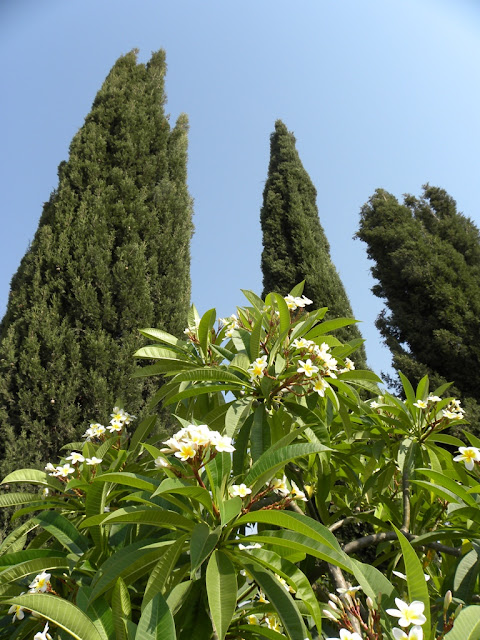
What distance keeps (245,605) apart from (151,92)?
6514 mm

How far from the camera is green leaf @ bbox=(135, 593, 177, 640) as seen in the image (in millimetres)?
965

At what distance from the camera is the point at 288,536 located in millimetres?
1156

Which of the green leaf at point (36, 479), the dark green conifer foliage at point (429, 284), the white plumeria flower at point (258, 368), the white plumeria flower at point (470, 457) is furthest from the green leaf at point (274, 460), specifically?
the dark green conifer foliage at point (429, 284)

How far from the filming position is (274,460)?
124 cm

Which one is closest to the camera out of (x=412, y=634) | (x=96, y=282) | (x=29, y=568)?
(x=412, y=634)

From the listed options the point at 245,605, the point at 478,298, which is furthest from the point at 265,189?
the point at 245,605

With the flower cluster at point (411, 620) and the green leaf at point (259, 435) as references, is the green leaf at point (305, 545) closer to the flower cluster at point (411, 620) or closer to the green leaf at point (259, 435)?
the flower cluster at point (411, 620)

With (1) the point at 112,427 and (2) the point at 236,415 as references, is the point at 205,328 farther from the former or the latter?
(1) the point at 112,427

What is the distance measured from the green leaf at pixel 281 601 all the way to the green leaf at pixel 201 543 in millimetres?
154

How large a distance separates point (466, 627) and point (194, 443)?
0.75 meters

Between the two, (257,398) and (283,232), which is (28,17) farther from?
(283,232)

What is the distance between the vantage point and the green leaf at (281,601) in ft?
3.40

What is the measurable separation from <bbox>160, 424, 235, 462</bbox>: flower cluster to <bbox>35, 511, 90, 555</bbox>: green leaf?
541mm

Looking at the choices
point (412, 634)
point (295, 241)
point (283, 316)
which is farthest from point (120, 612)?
point (295, 241)
